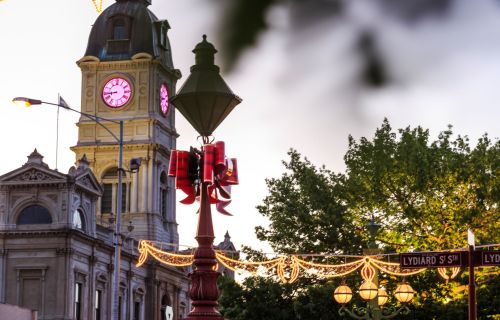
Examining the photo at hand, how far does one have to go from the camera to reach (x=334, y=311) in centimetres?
5250

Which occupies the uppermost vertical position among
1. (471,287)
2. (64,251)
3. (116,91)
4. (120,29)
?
(120,29)

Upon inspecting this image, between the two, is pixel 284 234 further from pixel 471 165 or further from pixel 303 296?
pixel 471 165

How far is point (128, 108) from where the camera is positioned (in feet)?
312

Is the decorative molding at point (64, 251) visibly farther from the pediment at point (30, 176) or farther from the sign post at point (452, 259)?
the sign post at point (452, 259)

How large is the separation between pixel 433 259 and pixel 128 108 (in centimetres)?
7729

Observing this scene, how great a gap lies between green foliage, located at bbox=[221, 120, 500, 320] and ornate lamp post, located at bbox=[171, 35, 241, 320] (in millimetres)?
33552

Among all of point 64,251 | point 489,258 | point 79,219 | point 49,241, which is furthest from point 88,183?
point 489,258

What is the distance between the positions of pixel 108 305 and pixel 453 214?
37096 mm

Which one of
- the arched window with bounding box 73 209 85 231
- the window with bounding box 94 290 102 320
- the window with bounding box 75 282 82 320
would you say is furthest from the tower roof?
the window with bounding box 75 282 82 320

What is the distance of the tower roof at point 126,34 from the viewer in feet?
314

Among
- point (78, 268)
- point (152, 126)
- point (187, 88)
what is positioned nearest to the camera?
point (187, 88)

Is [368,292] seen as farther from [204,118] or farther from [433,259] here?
[204,118]

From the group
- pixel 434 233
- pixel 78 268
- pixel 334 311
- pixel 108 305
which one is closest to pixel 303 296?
pixel 334 311

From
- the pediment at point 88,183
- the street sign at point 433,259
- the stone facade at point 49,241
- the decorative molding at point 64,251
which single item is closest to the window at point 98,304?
A: the stone facade at point 49,241
